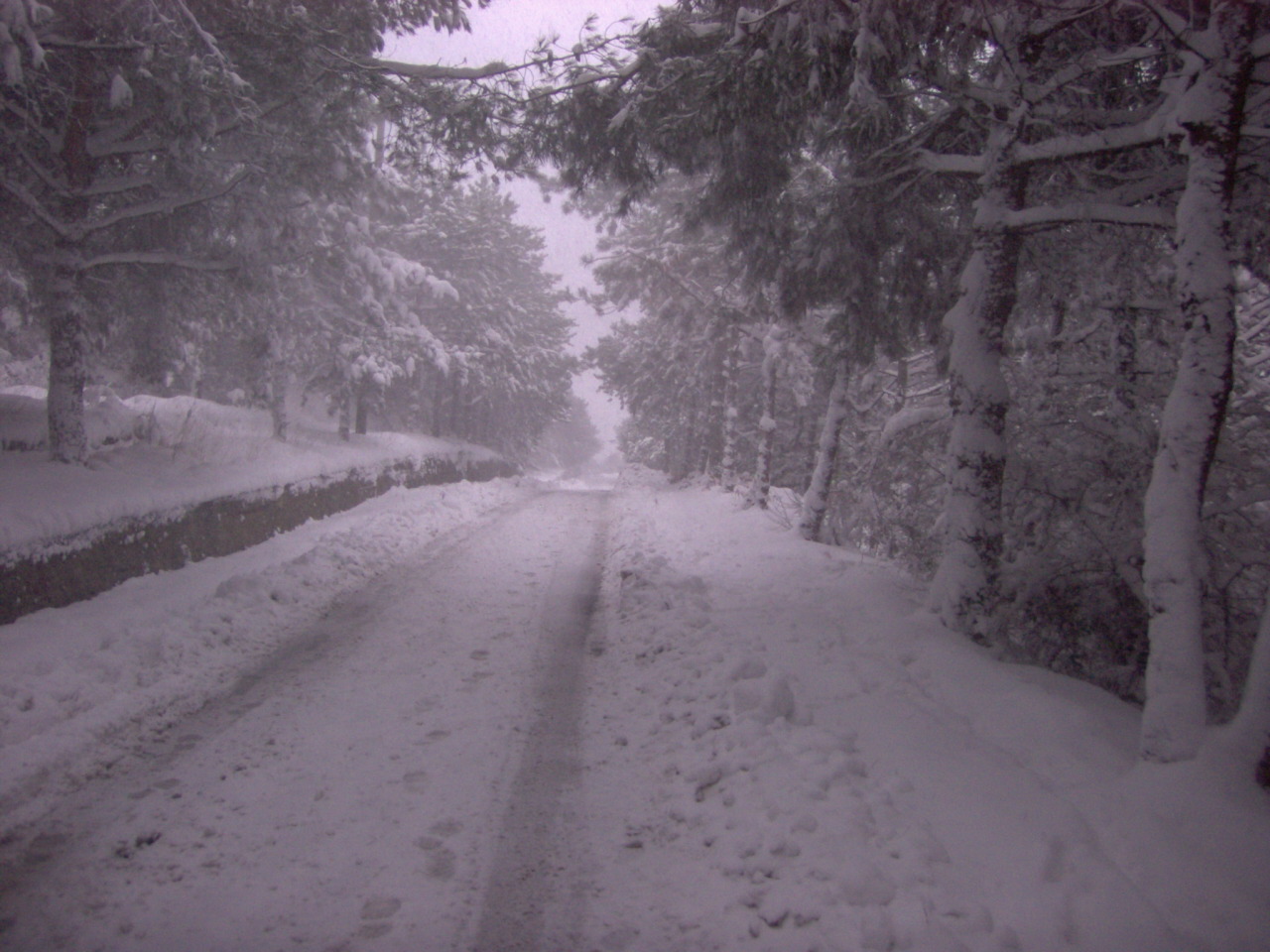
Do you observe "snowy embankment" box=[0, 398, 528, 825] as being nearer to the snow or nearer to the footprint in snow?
the snow

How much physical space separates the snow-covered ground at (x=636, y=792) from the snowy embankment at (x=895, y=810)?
0.02m

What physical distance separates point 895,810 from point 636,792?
1.79m

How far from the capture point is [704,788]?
4.82 meters

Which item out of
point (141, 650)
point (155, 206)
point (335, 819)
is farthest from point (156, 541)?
point (335, 819)

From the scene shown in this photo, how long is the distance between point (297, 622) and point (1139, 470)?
961 centimetres

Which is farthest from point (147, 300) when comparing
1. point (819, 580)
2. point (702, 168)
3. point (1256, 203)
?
point (1256, 203)

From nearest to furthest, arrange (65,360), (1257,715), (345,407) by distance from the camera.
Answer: (1257,715)
(65,360)
(345,407)

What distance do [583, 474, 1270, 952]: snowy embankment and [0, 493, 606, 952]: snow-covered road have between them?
51 centimetres

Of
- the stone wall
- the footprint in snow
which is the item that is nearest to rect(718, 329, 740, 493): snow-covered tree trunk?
the stone wall

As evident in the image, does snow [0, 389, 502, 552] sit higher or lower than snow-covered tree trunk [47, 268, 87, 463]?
lower

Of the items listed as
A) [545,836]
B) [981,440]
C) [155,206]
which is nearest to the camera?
[545,836]

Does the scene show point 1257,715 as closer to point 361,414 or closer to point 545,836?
point 545,836

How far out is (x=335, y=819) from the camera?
431 cm

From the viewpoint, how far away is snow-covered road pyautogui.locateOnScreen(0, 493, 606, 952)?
3449 millimetres
